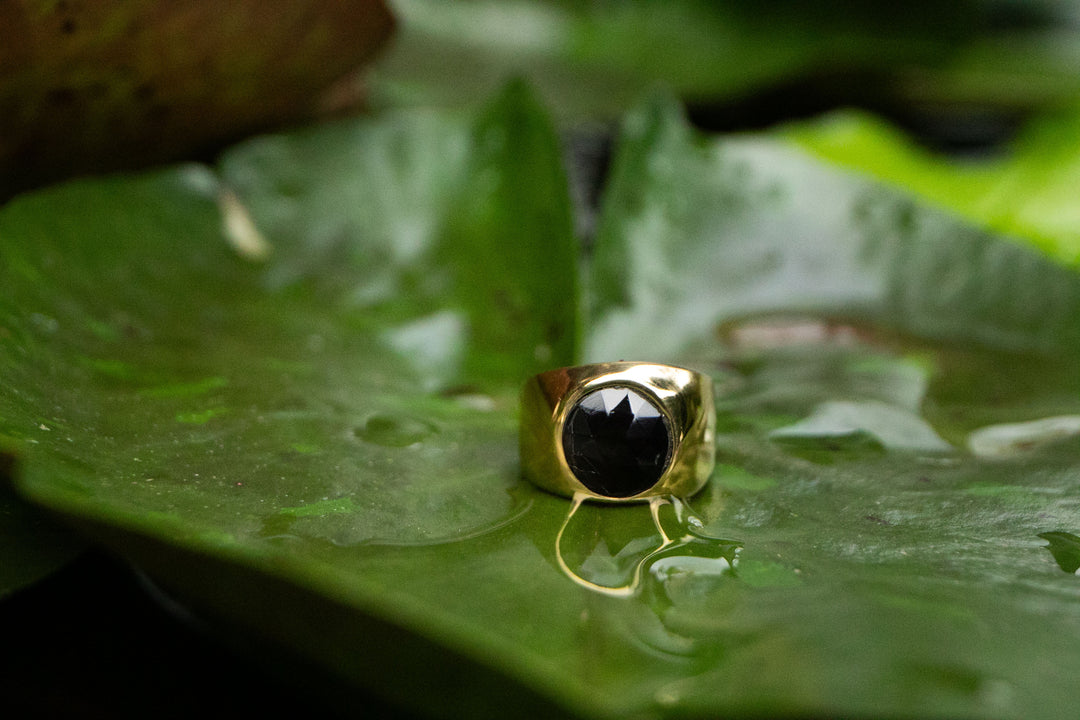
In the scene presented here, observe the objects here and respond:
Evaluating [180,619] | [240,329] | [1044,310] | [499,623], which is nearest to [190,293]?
[240,329]

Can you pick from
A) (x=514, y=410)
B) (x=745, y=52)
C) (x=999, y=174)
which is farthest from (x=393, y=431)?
(x=745, y=52)

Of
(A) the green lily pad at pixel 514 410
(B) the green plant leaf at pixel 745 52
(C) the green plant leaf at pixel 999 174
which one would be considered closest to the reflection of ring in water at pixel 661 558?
(A) the green lily pad at pixel 514 410

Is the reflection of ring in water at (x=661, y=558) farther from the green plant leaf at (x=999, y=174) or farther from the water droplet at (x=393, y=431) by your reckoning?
the green plant leaf at (x=999, y=174)

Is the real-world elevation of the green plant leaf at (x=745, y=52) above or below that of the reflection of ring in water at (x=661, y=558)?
above

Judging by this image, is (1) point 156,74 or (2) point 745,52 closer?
(1) point 156,74

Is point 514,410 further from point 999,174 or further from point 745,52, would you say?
point 745,52

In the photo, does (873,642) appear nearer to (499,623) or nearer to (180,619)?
(499,623)
